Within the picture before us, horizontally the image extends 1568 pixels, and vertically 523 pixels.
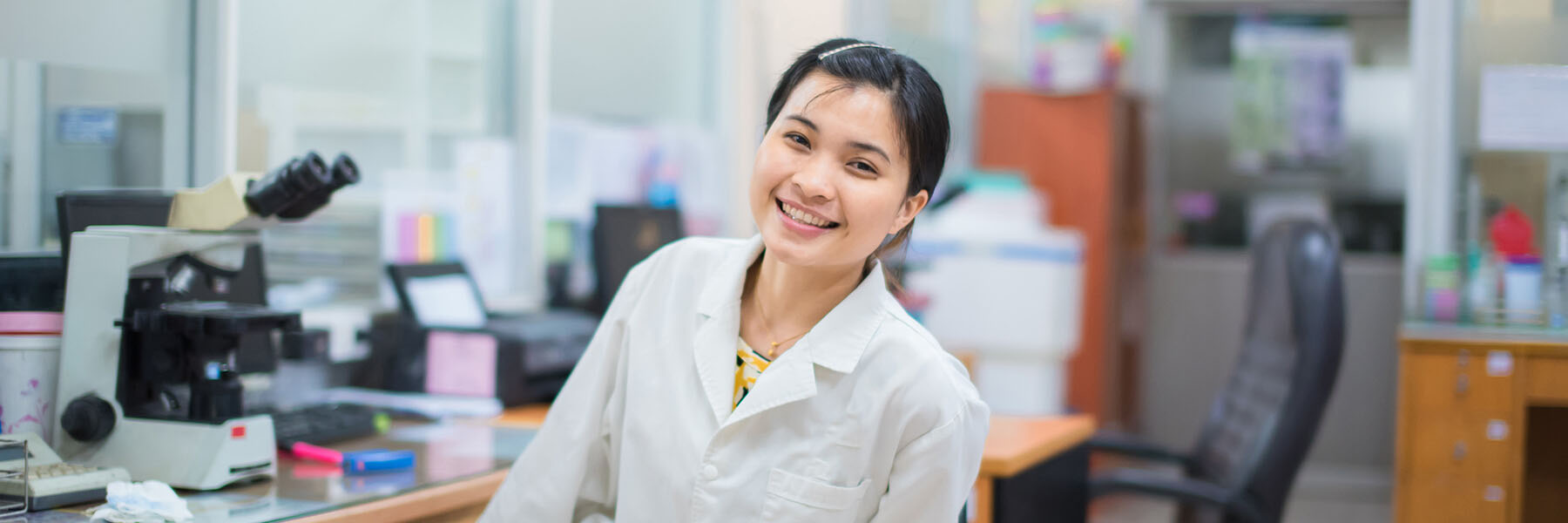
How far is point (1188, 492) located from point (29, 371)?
184cm

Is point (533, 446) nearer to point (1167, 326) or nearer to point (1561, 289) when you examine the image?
point (1561, 289)

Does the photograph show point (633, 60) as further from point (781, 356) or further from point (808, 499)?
point (808, 499)

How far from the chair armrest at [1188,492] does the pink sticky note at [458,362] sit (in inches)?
47.1

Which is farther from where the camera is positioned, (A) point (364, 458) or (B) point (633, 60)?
(B) point (633, 60)

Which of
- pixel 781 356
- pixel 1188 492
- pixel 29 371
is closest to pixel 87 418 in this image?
pixel 29 371

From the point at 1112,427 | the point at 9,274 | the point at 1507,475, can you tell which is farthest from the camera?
the point at 1112,427

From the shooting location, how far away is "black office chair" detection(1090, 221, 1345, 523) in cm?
229

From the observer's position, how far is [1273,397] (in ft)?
8.00

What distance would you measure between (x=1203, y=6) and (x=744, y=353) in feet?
13.2

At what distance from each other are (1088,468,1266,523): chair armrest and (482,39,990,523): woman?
3.14 ft

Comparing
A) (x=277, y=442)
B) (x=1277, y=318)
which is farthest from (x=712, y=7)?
(x=277, y=442)

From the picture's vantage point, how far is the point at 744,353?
4.94 ft

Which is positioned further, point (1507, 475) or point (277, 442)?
point (1507, 475)

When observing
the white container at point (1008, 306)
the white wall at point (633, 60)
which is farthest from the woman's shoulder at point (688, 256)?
the white wall at point (633, 60)
